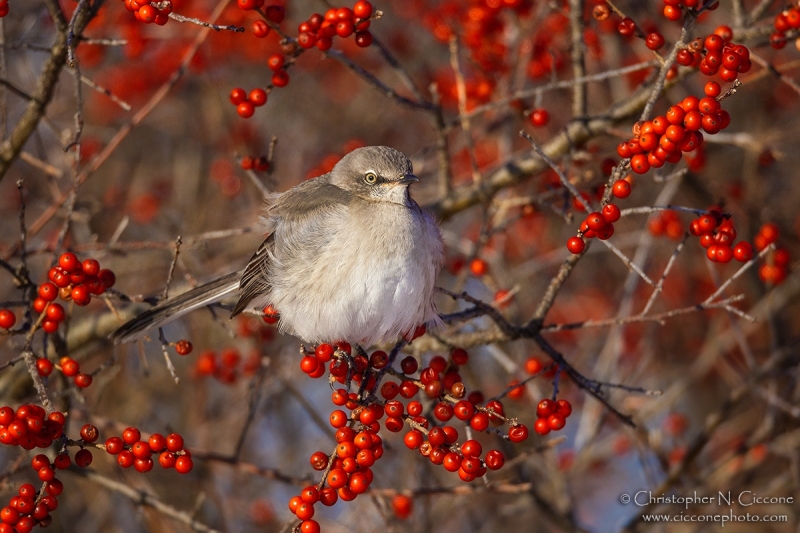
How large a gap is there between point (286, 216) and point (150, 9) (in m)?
1.29

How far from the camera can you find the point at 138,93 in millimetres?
5980

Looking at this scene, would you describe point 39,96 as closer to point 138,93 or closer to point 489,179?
point 489,179

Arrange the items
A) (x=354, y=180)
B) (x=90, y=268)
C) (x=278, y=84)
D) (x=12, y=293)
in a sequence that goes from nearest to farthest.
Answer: (x=90, y=268) < (x=278, y=84) < (x=354, y=180) < (x=12, y=293)

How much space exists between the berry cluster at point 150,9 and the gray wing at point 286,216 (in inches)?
46.0

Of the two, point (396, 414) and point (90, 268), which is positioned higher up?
point (396, 414)

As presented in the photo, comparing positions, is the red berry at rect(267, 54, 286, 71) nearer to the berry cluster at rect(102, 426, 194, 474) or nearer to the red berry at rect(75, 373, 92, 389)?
the red berry at rect(75, 373, 92, 389)

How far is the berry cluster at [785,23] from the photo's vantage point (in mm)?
3080

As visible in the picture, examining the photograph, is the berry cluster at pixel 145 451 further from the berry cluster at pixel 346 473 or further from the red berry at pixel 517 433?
the red berry at pixel 517 433

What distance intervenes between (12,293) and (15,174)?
4.00ft

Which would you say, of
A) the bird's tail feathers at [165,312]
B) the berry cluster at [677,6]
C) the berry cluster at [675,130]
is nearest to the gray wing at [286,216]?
the bird's tail feathers at [165,312]

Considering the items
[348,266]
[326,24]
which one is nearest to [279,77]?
[326,24]

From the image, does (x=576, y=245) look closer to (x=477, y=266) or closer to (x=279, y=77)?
(x=477, y=266)

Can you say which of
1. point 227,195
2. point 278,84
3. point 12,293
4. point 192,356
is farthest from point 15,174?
point 278,84

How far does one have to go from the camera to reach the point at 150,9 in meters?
2.71
